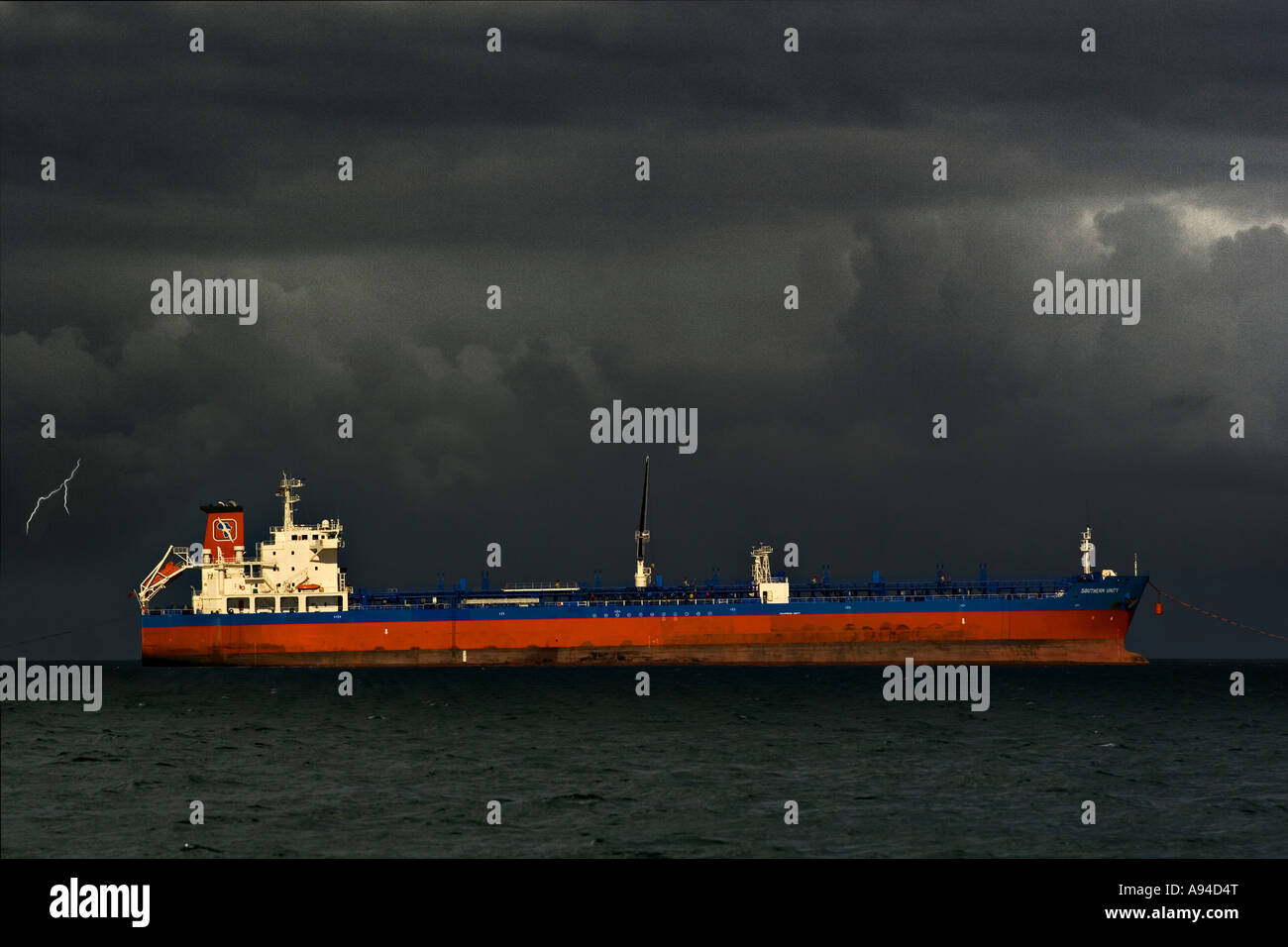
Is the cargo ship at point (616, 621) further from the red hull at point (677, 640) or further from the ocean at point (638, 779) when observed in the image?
the ocean at point (638, 779)

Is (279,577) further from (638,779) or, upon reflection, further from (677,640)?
(638,779)

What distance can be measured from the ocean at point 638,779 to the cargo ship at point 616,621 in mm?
19057

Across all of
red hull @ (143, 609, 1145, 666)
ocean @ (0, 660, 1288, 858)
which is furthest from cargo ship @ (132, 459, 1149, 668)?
ocean @ (0, 660, 1288, 858)

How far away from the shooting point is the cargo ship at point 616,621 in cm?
10138

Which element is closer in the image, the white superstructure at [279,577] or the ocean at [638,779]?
the ocean at [638,779]

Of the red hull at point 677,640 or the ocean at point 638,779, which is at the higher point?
the red hull at point 677,640

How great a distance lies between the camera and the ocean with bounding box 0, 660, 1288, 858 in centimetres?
3306

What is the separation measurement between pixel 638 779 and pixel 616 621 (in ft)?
198

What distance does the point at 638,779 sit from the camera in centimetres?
4403

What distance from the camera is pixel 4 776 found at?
141 ft

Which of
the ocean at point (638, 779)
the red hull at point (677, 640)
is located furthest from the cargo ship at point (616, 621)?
the ocean at point (638, 779)

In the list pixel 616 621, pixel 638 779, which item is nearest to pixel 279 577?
pixel 616 621

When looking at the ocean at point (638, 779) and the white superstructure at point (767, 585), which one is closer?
the ocean at point (638, 779)
